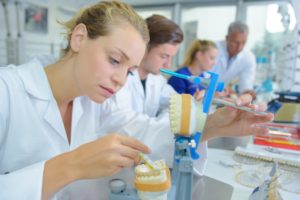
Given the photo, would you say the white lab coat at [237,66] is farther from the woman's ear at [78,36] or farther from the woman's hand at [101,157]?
the woman's hand at [101,157]

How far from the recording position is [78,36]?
79cm

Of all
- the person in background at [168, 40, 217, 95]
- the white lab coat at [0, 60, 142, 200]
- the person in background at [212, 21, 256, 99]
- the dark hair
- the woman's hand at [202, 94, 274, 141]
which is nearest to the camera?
the white lab coat at [0, 60, 142, 200]

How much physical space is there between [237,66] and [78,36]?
A: 230 cm

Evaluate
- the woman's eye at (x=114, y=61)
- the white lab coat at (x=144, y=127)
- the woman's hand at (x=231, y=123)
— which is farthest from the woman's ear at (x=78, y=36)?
the woman's hand at (x=231, y=123)

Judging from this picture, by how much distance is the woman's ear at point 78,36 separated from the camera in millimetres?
786

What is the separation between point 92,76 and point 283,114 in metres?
1.20

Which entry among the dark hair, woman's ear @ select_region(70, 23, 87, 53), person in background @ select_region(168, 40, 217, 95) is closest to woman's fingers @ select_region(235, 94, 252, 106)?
woman's ear @ select_region(70, 23, 87, 53)

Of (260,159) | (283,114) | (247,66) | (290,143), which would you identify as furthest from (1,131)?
(247,66)

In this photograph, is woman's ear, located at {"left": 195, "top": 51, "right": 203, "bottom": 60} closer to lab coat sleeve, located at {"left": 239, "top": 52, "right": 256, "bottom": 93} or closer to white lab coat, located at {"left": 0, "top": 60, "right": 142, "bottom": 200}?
lab coat sleeve, located at {"left": 239, "top": 52, "right": 256, "bottom": 93}

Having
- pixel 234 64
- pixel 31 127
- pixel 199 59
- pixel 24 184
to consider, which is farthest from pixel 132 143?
pixel 234 64

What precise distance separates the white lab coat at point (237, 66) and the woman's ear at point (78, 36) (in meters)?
2.12

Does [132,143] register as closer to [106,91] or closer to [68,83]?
[106,91]

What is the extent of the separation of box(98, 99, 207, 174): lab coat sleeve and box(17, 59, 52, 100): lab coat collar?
12.2 inches

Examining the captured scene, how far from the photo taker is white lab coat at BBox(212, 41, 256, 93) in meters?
2.74
